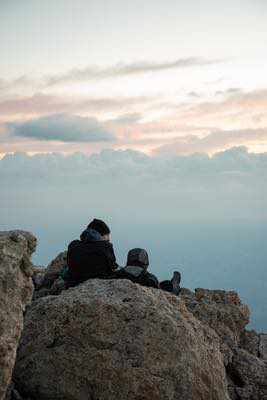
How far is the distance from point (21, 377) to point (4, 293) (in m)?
3.61

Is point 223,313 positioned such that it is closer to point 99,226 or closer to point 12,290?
point 99,226

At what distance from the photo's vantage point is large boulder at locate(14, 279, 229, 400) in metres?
11.9

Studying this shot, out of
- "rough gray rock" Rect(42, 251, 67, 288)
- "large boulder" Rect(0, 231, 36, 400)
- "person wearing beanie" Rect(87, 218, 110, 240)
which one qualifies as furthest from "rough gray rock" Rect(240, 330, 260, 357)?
Answer: "large boulder" Rect(0, 231, 36, 400)

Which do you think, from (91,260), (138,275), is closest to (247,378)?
(138,275)

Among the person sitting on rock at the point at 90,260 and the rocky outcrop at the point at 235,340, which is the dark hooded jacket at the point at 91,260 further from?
the rocky outcrop at the point at 235,340

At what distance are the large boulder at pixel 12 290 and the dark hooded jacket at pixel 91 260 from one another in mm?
5132

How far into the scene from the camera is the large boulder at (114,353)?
11852mm

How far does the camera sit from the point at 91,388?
1181 centimetres

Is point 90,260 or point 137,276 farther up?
point 90,260

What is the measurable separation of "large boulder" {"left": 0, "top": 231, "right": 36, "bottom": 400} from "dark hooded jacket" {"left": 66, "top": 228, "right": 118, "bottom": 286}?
5132 millimetres

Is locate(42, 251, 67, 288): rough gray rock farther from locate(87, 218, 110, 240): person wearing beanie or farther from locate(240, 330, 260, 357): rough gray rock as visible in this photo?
locate(240, 330, 260, 357): rough gray rock

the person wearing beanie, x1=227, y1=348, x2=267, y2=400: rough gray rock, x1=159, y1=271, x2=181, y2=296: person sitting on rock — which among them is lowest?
x1=227, y1=348, x2=267, y2=400: rough gray rock

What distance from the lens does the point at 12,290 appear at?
1008 cm

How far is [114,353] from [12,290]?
3501 millimetres
